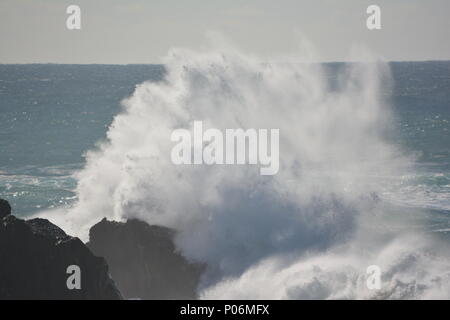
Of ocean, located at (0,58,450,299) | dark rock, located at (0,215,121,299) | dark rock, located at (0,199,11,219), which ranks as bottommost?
dark rock, located at (0,215,121,299)

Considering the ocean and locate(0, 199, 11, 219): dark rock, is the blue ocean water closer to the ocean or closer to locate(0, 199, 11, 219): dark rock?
the ocean

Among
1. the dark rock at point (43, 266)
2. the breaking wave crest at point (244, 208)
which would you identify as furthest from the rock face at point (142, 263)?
the dark rock at point (43, 266)

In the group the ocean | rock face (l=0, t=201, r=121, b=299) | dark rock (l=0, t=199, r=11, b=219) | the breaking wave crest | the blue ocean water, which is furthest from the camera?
the blue ocean water

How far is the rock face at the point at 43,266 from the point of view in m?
16.6

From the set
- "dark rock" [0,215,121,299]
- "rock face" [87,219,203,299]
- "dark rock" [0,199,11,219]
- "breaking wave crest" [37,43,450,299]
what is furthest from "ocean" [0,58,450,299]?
"dark rock" [0,199,11,219]

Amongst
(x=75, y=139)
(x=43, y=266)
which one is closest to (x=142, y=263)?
(x=43, y=266)

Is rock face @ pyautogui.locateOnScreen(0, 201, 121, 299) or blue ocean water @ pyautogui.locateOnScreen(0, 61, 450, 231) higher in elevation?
blue ocean water @ pyautogui.locateOnScreen(0, 61, 450, 231)

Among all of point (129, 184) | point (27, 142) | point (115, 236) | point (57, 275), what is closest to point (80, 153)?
point (27, 142)

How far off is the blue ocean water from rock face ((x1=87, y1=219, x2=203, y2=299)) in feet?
42.2

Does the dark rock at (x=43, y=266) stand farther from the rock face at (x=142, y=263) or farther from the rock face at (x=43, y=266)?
the rock face at (x=142, y=263)

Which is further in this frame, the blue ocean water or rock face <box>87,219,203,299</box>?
the blue ocean water

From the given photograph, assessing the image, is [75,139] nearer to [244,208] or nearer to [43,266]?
[244,208]

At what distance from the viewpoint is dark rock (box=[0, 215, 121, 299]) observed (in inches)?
654
